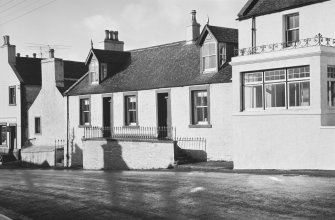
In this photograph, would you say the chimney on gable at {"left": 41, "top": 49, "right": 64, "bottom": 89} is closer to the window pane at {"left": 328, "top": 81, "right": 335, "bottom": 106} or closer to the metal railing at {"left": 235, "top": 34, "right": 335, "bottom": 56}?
the metal railing at {"left": 235, "top": 34, "right": 335, "bottom": 56}

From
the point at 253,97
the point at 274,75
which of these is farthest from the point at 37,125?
the point at 274,75

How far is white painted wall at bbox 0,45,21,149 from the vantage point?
43.1 metres

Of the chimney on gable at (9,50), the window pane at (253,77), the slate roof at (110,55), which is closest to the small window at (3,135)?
the chimney on gable at (9,50)

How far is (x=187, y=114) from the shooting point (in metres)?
28.2

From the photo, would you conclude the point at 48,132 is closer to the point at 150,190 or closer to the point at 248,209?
the point at 150,190

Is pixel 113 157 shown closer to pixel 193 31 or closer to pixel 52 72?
pixel 193 31

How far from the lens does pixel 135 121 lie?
106 ft

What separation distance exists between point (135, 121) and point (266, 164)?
1289 centimetres

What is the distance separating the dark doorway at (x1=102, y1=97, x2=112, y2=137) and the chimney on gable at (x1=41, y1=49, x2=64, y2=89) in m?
6.90

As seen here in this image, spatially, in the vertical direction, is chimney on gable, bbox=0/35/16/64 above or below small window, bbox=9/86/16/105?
above

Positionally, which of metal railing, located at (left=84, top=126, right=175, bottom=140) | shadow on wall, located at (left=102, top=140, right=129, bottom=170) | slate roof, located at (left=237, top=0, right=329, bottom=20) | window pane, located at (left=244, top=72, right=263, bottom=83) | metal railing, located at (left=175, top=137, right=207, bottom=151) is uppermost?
slate roof, located at (left=237, top=0, right=329, bottom=20)

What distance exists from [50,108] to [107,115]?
7.58m

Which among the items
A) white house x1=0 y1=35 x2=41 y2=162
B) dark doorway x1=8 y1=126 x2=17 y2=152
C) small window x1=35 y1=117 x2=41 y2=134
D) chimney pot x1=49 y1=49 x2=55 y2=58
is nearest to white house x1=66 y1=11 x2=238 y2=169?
chimney pot x1=49 y1=49 x2=55 y2=58

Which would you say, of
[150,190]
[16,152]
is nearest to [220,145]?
[150,190]
